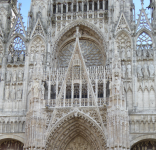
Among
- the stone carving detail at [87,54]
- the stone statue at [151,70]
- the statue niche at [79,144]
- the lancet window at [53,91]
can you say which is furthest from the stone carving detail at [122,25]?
the statue niche at [79,144]

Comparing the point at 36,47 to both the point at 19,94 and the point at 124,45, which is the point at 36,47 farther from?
the point at 124,45

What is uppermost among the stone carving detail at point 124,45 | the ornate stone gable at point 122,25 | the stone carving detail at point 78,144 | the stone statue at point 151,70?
the ornate stone gable at point 122,25

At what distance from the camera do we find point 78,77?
65.9 ft

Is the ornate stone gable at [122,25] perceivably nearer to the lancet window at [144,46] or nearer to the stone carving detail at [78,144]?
the lancet window at [144,46]

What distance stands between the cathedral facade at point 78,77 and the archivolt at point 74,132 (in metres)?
0.06

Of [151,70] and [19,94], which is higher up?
[151,70]

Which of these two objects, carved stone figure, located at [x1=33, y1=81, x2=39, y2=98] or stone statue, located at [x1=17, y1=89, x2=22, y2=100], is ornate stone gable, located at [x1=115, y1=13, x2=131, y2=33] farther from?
stone statue, located at [x1=17, y1=89, x2=22, y2=100]

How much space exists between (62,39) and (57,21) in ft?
4.39

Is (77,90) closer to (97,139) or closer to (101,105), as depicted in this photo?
(101,105)

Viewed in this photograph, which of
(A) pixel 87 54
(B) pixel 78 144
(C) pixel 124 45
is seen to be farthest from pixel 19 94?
(C) pixel 124 45

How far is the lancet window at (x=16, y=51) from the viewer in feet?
73.4

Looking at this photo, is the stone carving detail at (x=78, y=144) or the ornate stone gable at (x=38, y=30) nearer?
the stone carving detail at (x=78, y=144)

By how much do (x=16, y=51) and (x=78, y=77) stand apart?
5.39m

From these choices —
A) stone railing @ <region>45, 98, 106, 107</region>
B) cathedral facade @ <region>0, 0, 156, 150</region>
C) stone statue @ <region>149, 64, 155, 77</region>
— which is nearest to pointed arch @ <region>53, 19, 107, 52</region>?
cathedral facade @ <region>0, 0, 156, 150</region>
